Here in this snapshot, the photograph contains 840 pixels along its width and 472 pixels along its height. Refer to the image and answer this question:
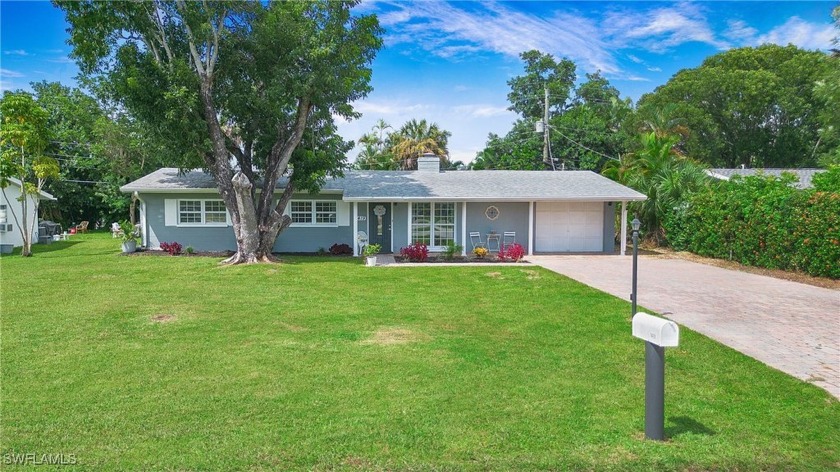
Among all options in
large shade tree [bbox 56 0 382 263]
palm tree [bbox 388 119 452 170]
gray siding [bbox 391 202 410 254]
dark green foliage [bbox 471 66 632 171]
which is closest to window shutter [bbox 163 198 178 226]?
large shade tree [bbox 56 0 382 263]

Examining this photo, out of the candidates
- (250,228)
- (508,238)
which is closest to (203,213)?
(250,228)

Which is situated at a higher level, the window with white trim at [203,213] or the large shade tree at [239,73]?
the large shade tree at [239,73]

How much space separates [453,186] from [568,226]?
426 centimetres

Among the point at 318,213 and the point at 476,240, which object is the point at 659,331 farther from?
the point at 318,213

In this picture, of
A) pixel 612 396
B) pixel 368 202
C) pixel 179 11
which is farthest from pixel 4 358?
pixel 368 202

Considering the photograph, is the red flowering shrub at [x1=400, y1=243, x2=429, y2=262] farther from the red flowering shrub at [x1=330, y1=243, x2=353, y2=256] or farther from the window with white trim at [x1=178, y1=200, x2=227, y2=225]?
the window with white trim at [x1=178, y1=200, x2=227, y2=225]

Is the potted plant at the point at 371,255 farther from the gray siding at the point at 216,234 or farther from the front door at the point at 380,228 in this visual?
the gray siding at the point at 216,234

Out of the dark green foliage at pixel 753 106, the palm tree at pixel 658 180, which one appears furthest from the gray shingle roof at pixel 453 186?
the dark green foliage at pixel 753 106

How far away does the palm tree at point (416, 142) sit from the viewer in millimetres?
36281

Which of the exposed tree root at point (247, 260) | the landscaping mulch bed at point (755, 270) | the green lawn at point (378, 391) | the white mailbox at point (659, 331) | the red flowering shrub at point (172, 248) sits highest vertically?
the white mailbox at point (659, 331)

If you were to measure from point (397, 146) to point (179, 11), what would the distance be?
23.9 meters

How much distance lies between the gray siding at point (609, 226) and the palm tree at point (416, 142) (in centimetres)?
1860

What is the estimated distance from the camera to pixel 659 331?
12.2 ft

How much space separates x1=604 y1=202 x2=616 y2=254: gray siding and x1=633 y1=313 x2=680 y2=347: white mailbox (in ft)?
51.3
